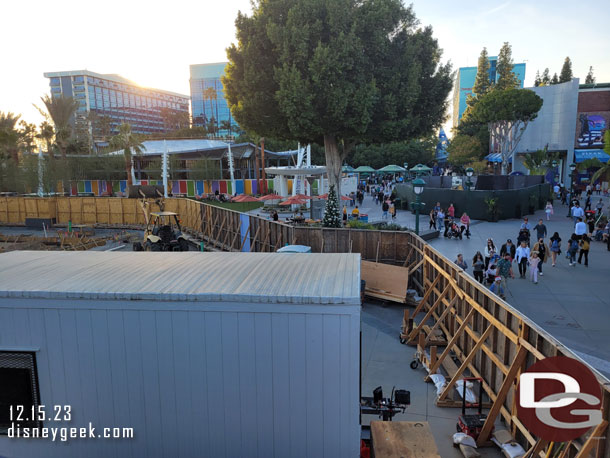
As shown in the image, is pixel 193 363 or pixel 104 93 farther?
pixel 104 93

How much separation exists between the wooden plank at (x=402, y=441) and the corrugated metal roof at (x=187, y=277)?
2.06 meters

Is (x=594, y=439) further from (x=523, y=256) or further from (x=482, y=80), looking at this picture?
(x=482, y=80)

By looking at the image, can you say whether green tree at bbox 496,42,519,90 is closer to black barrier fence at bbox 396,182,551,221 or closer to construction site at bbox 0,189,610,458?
black barrier fence at bbox 396,182,551,221

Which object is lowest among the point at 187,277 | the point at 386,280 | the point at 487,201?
the point at 386,280

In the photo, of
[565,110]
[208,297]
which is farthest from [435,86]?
[565,110]

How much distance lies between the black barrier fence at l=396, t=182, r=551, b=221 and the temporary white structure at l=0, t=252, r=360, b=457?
92.8 feet

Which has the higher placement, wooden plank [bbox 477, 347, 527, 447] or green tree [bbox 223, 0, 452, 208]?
green tree [bbox 223, 0, 452, 208]

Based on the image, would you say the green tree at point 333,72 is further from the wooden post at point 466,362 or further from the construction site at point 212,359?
the construction site at point 212,359

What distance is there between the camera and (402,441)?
5.64 m

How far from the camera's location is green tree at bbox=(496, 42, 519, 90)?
7075cm

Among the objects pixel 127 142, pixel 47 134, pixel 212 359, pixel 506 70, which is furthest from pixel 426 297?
pixel 506 70

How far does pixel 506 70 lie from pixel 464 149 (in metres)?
19.5

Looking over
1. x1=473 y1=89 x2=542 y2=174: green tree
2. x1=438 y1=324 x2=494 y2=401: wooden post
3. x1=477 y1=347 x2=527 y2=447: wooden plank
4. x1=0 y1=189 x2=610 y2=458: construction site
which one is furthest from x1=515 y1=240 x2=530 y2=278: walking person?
x1=473 y1=89 x2=542 y2=174: green tree

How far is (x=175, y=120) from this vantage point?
15250 centimetres
